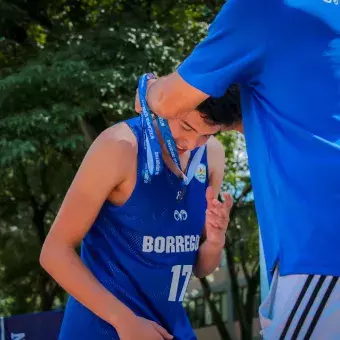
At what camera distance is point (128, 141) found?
2.18 m

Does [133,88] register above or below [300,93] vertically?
below

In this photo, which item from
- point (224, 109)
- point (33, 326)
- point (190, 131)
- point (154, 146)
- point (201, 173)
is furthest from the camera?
point (33, 326)

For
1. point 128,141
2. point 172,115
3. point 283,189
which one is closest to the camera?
point 283,189

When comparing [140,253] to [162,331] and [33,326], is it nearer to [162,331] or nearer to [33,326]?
[162,331]

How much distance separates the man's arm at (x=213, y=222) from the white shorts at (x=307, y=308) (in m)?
0.86

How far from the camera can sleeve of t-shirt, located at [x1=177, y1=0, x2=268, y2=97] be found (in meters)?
1.54

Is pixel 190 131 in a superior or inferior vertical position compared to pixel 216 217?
superior

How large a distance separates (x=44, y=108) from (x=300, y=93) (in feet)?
18.0

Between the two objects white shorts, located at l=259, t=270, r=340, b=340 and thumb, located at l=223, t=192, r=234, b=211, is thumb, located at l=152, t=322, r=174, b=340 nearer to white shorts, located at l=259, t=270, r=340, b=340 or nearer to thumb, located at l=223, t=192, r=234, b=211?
thumb, located at l=223, t=192, r=234, b=211

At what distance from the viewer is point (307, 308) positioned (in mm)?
1454

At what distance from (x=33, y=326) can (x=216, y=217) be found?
5.13 m

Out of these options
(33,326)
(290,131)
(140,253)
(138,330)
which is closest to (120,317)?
(138,330)

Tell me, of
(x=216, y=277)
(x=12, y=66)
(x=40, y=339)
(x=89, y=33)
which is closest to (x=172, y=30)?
(x=89, y=33)

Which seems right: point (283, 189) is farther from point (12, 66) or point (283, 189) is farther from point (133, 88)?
point (12, 66)
